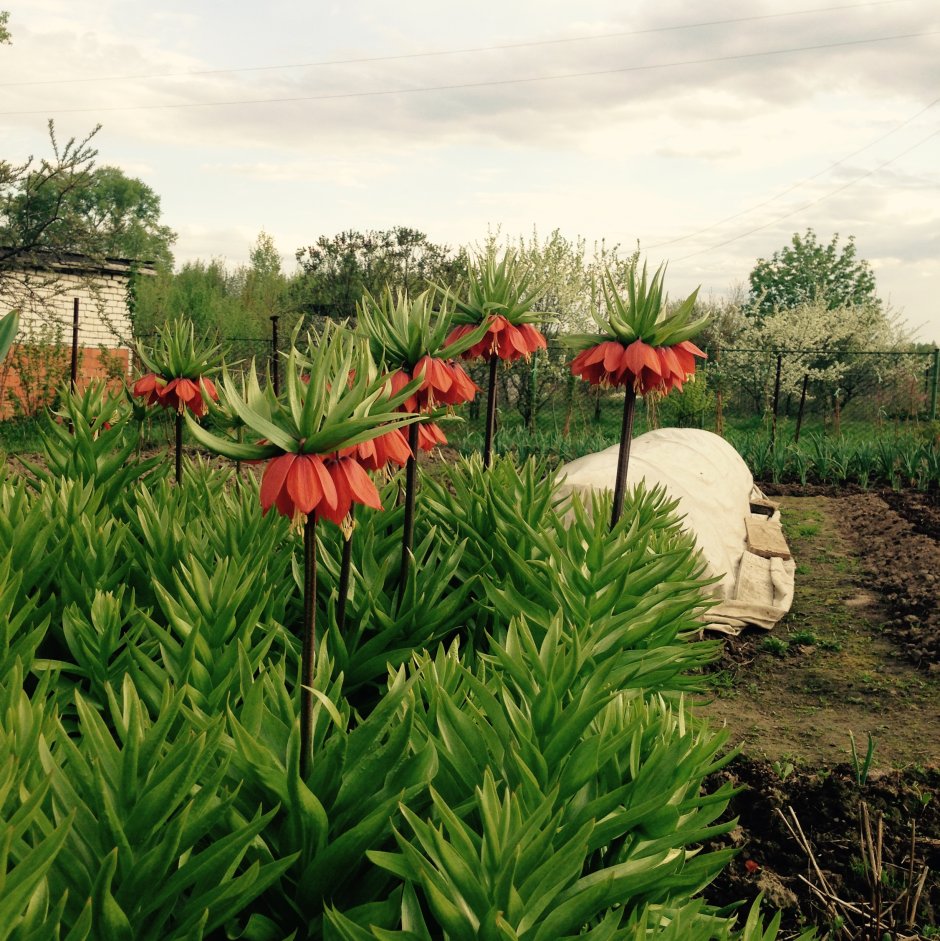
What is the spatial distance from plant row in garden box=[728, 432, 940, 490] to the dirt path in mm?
3466

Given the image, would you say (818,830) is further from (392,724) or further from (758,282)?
(758,282)

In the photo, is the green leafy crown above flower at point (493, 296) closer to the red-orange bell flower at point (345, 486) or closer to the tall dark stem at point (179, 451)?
the tall dark stem at point (179, 451)

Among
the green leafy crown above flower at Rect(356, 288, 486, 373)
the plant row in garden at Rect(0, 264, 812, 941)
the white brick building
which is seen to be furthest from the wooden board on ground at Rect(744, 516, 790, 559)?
the white brick building

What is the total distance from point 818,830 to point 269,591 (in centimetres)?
229

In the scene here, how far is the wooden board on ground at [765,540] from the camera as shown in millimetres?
7617

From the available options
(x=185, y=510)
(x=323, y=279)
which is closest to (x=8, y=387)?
(x=323, y=279)

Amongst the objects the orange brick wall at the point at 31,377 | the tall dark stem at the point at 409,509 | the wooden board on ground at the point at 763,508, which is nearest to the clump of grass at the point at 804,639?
the wooden board on ground at the point at 763,508

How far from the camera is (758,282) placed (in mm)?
37469

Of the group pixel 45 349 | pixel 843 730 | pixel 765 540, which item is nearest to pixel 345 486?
pixel 843 730

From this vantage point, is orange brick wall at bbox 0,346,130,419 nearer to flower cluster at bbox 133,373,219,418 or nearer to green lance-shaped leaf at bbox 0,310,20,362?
flower cluster at bbox 133,373,219,418

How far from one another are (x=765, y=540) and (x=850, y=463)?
5304 mm

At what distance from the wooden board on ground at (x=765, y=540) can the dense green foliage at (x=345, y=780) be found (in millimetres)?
4783

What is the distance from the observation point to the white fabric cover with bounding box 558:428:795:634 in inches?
249

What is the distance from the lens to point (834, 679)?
5637 mm
